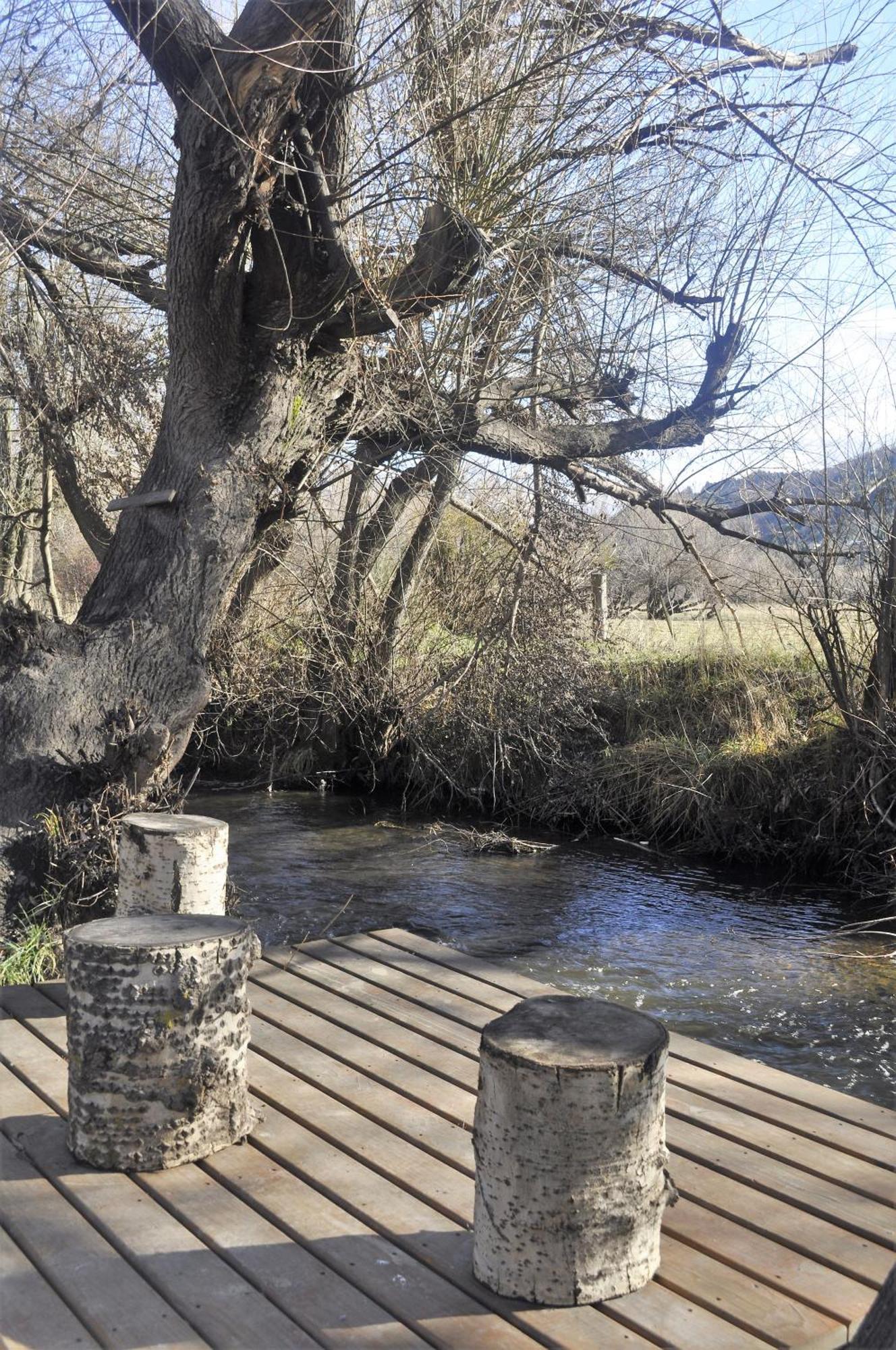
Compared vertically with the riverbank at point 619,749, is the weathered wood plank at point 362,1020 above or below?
below

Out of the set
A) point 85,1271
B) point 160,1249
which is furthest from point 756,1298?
point 85,1271

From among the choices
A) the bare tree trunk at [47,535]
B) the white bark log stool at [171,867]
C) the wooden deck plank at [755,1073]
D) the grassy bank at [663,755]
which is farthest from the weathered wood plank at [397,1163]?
the bare tree trunk at [47,535]

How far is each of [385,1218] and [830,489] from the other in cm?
673

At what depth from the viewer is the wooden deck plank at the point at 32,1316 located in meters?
2.57

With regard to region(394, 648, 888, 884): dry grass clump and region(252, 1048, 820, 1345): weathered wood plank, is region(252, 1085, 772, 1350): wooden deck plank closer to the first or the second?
region(252, 1048, 820, 1345): weathered wood plank

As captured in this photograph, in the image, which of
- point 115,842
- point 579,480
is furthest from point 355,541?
point 115,842

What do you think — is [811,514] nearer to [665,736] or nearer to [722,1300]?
[665,736]

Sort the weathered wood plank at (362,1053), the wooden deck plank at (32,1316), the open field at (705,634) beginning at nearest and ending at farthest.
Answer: the wooden deck plank at (32,1316) < the weathered wood plank at (362,1053) < the open field at (705,634)

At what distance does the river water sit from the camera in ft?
19.9

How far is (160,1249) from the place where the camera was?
2975mm

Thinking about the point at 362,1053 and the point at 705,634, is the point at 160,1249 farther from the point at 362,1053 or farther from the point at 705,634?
the point at 705,634

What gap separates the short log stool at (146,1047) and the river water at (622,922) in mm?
3127

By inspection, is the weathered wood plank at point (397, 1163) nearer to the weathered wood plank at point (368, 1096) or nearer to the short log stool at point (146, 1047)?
the weathered wood plank at point (368, 1096)

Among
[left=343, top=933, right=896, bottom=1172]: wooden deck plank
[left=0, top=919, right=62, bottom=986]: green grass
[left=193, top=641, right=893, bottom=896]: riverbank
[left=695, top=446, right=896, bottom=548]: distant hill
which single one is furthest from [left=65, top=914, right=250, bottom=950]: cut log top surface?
[left=193, top=641, right=893, bottom=896]: riverbank
